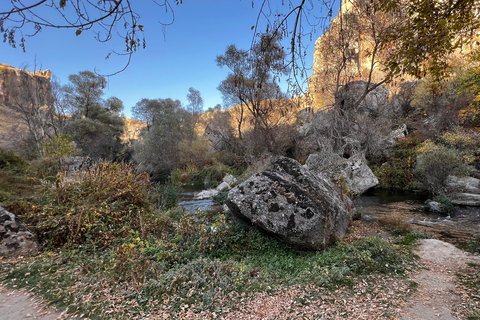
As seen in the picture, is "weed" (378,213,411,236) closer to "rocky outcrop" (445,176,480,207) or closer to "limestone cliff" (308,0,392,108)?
"limestone cliff" (308,0,392,108)

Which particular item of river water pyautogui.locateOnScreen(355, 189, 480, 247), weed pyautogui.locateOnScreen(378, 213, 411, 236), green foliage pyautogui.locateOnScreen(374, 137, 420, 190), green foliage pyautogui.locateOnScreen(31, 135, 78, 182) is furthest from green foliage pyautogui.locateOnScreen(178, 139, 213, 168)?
weed pyautogui.locateOnScreen(378, 213, 411, 236)

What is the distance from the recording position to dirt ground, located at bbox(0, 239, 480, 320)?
269cm

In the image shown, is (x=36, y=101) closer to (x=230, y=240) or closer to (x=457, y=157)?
(x=230, y=240)

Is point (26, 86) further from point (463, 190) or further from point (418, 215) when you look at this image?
point (463, 190)

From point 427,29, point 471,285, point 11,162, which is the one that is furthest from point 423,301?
point 11,162

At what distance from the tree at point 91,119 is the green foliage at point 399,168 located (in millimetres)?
25182

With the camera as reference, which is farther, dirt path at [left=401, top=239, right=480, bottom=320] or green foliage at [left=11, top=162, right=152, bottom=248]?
green foliage at [left=11, top=162, right=152, bottom=248]

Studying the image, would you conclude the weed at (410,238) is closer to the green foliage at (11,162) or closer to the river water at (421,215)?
the river water at (421,215)

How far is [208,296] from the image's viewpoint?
2.95 m

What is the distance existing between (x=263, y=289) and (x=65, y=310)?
246cm

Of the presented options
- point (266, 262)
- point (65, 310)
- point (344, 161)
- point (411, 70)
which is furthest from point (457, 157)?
point (65, 310)

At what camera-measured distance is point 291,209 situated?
4398 millimetres

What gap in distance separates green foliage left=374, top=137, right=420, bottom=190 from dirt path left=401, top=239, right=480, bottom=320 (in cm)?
1006

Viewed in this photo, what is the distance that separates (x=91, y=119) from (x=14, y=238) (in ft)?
83.5
